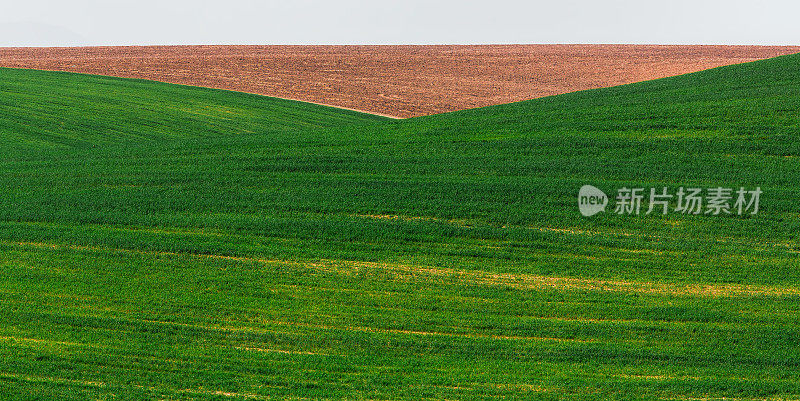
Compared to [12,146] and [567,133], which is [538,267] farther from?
[12,146]

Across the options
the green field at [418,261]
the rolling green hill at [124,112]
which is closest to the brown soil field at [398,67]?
the rolling green hill at [124,112]

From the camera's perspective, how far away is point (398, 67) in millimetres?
45344

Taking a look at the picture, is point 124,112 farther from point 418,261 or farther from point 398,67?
point 418,261

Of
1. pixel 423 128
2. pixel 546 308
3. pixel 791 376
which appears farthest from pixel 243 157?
pixel 791 376

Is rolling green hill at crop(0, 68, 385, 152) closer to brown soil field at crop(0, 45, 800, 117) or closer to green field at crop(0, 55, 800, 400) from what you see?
green field at crop(0, 55, 800, 400)

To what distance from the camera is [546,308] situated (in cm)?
A: 1460

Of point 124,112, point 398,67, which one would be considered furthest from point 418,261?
point 398,67

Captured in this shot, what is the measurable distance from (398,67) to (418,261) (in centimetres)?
3038

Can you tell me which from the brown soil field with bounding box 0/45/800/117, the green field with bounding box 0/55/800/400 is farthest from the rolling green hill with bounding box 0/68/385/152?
the brown soil field with bounding box 0/45/800/117

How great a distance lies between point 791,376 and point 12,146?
2485 centimetres

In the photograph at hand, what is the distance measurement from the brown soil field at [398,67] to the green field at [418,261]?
1263 centimetres

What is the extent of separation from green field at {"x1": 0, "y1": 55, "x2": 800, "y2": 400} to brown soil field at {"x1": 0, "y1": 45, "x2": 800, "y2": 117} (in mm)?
12630

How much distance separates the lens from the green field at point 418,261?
41.3ft

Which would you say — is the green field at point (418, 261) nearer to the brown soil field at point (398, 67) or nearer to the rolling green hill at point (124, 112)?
the rolling green hill at point (124, 112)
